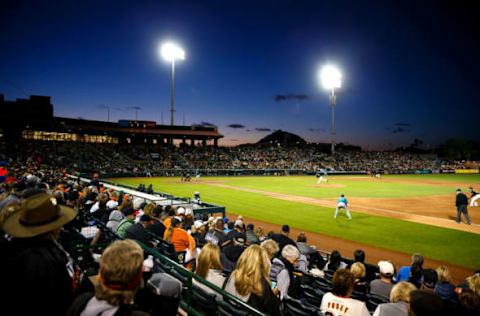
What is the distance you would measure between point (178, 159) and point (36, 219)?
6058cm

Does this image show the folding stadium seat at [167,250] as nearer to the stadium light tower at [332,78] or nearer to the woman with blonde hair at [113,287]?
the woman with blonde hair at [113,287]

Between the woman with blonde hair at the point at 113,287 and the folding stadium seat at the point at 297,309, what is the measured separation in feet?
9.10

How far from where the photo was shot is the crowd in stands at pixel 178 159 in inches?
1855

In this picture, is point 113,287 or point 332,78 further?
point 332,78

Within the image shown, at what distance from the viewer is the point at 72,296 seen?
241 centimetres

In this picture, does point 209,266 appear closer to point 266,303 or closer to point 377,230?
point 266,303

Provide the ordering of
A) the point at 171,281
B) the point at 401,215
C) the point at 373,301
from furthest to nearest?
the point at 401,215, the point at 373,301, the point at 171,281

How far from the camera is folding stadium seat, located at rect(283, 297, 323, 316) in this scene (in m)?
4.00

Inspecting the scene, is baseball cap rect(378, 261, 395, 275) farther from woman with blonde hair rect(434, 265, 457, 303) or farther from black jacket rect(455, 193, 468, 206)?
black jacket rect(455, 193, 468, 206)

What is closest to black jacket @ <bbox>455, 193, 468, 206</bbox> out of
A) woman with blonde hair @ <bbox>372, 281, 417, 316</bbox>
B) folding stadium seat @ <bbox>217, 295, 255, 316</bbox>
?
woman with blonde hair @ <bbox>372, 281, 417, 316</bbox>

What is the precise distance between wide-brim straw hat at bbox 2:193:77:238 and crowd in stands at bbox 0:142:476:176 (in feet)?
137

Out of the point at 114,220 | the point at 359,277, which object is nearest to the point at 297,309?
the point at 359,277

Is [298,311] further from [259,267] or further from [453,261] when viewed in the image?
[453,261]

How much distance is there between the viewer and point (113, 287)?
1993 mm
